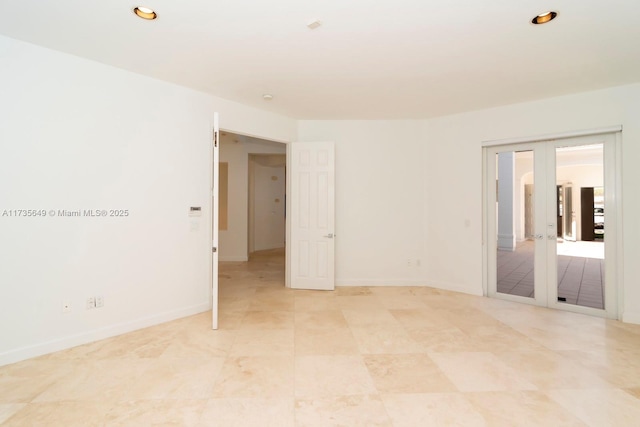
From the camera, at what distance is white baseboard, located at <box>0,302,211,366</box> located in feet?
9.30

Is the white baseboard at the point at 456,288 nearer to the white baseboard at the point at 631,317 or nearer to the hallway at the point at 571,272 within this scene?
the hallway at the point at 571,272

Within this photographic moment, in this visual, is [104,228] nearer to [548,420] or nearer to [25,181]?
[25,181]

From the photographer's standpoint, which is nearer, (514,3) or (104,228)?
(514,3)

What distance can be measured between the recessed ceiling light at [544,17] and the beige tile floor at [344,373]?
2.84 m

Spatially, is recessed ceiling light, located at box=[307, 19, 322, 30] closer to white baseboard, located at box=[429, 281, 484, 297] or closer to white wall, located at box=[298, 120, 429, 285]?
white wall, located at box=[298, 120, 429, 285]

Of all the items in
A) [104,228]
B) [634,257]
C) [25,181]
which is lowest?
[634,257]

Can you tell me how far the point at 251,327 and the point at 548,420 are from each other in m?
2.74

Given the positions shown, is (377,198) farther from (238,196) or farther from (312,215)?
(238,196)

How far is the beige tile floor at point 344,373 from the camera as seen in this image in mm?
2090

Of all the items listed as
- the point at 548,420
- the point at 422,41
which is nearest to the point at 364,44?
the point at 422,41

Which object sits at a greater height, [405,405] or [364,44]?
[364,44]

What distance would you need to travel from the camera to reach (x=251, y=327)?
3.61 meters

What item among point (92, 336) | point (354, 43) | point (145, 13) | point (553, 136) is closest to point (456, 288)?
point (553, 136)

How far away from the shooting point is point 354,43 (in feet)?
9.45
